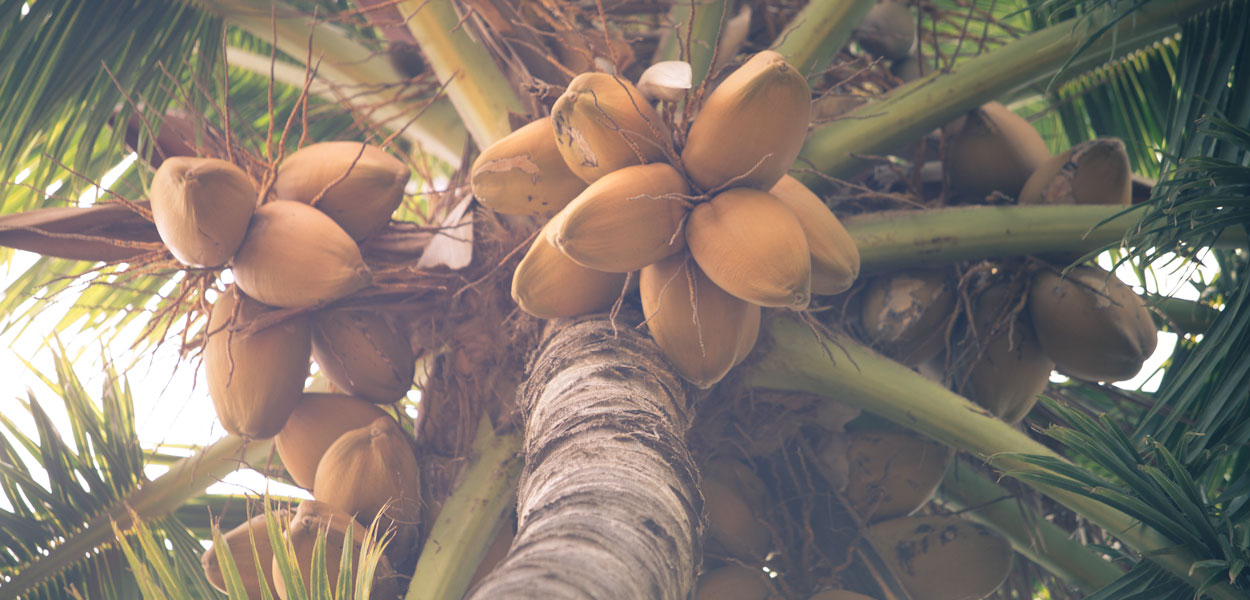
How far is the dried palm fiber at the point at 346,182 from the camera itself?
195 cm

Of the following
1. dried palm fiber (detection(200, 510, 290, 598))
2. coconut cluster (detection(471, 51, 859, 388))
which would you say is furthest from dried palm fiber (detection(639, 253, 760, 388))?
dried palm fiber (detection(200, 510, 290, 598))

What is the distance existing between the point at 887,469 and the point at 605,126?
3.73 ft

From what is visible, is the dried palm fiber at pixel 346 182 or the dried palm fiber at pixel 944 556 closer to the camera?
the dried palm fiber at pixel 346 182

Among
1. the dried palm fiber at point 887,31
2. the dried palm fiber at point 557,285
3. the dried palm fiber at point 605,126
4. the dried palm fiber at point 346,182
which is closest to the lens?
the dried palm fiber at point 605,126

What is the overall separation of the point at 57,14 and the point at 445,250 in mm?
1210

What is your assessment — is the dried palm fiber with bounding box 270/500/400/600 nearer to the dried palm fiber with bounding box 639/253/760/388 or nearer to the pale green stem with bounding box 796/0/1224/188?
the dried palm fiber with bounding box 639/253/760/388

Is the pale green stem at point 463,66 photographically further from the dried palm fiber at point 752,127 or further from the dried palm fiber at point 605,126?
the dried palm fiber at point 752,127

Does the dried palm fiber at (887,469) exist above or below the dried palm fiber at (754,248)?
below

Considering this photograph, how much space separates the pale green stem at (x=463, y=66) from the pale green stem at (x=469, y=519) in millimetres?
718

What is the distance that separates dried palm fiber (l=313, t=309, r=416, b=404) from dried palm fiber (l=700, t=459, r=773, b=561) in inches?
28.8

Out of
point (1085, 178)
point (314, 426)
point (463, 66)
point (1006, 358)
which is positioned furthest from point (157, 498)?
point (1085, 178)

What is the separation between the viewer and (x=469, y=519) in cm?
187

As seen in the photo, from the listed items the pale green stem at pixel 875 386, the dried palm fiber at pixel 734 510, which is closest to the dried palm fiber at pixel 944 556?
the dried palm fiber at pixel 734 510

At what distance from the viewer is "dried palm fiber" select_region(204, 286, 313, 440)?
6.13 ft
